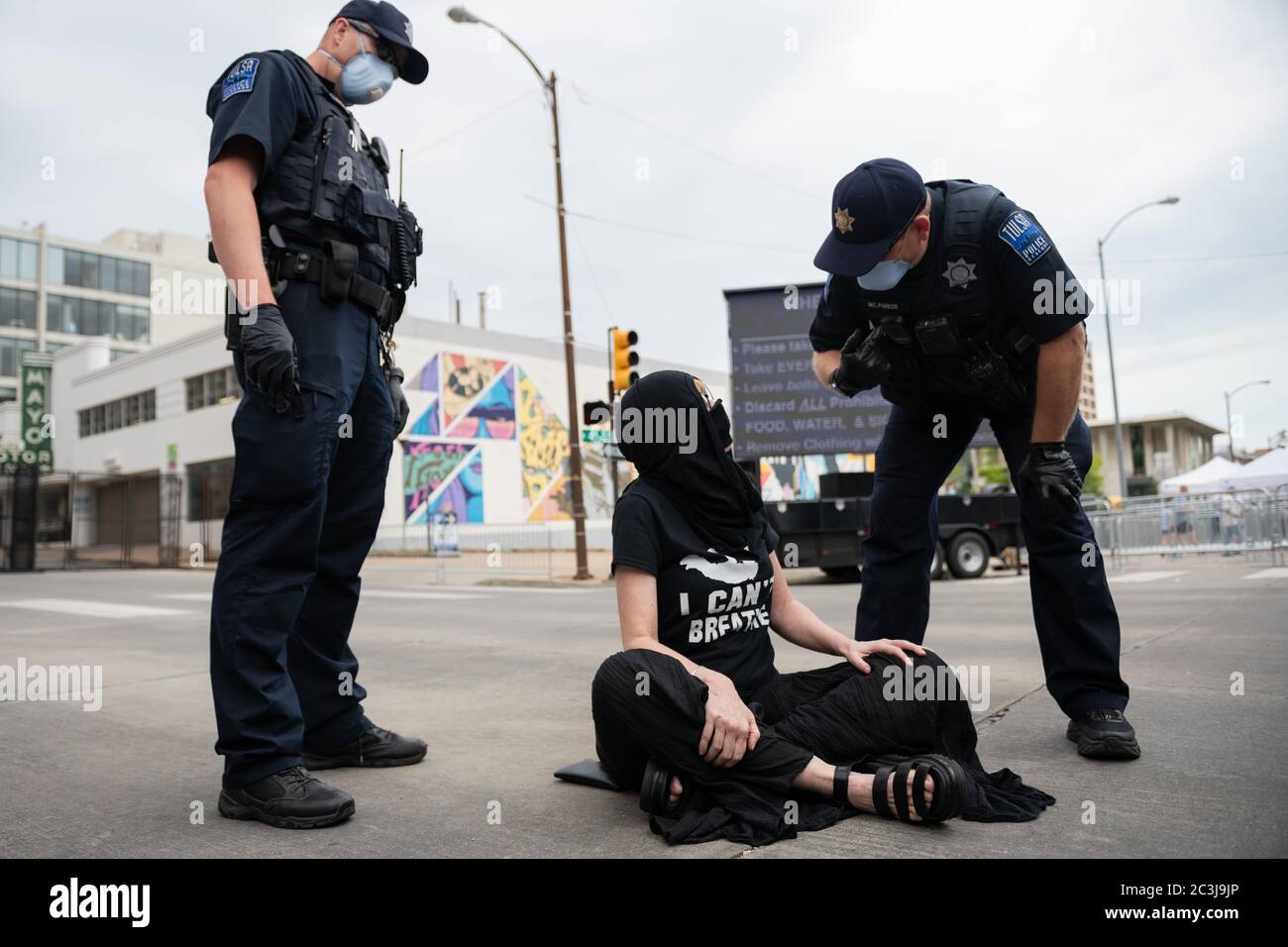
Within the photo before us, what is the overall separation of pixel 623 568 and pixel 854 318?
1.37 metres

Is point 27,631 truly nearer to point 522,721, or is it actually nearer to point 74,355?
point 522,721

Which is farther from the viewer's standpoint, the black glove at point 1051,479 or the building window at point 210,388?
the building window at point 210,388

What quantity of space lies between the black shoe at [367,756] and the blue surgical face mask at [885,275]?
Result: 6.64 ft

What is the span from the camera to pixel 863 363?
2.98 meters

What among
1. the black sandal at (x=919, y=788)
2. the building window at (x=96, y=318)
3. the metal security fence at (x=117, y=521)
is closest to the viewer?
the black sandal at (x=919, y=788)

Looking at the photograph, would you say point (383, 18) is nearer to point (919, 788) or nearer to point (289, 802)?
point (289, 802)

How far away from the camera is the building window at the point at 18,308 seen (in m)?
52.9

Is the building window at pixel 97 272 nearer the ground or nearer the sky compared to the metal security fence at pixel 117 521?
nearer the sky

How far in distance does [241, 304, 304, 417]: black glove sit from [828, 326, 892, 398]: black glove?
170cm

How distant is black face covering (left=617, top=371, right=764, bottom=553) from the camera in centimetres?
238

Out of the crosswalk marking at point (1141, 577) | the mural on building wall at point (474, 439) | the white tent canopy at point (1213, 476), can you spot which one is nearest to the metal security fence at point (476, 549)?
the mural on building wall at point (474, 439)

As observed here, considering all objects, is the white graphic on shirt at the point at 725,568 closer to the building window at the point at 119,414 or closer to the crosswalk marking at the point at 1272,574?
the crosswalk marking at the point at 1272,574

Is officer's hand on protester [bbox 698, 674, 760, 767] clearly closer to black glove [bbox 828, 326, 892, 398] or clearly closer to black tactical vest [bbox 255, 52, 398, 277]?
black glove [bbox 828, 326, 892, 398]

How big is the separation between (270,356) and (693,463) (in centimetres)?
107
